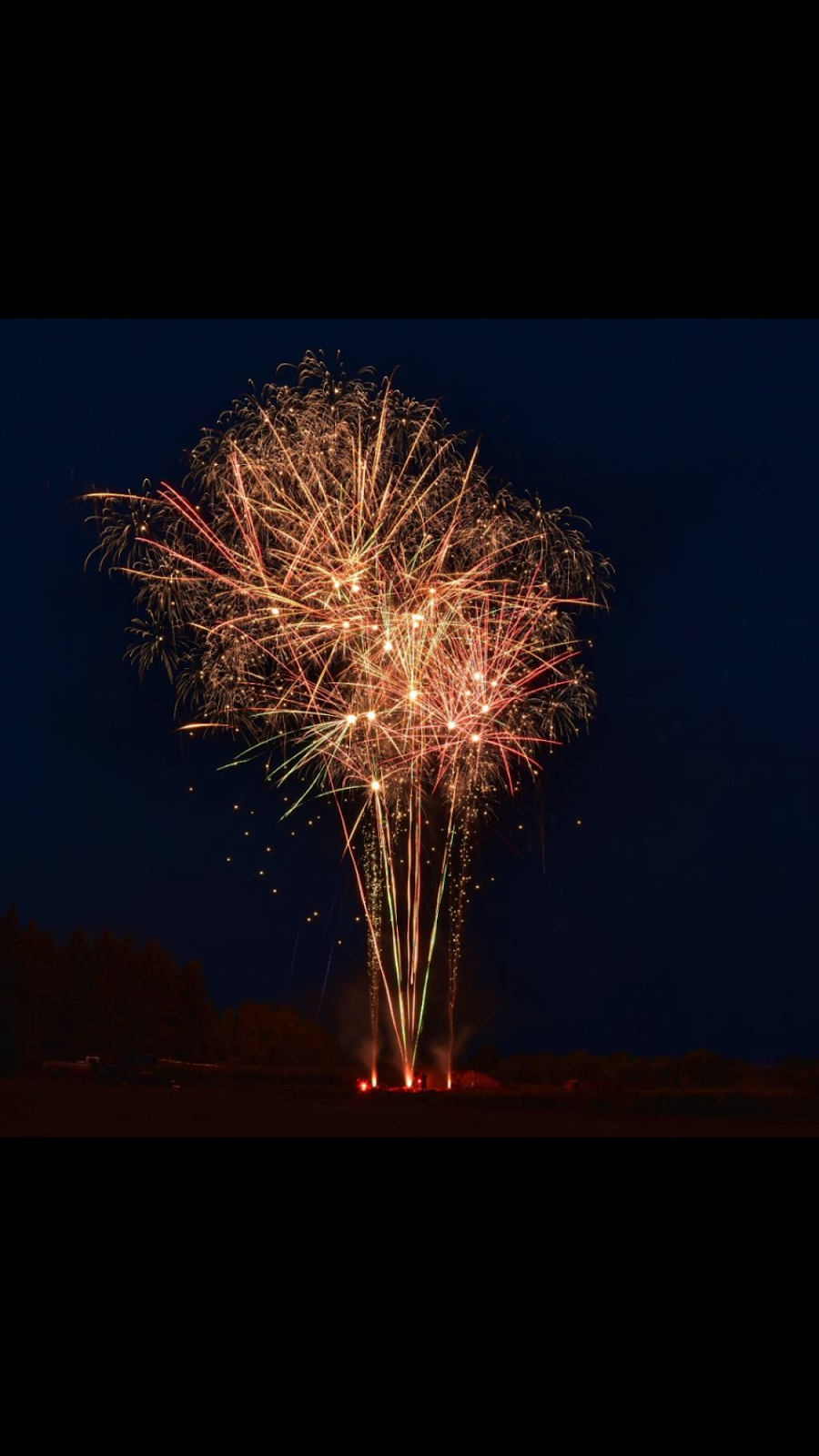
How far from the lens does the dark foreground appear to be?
16594 millimetres

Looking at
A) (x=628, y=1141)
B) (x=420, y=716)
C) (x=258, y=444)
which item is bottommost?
(x=628, y=1141)

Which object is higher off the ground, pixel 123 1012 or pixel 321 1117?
pixel 123 1012

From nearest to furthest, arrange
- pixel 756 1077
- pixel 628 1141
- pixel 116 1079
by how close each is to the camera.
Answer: pixel 628 1141, pixel 116 1079, pixel 756 1077

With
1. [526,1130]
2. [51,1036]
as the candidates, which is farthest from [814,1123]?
[51,1036]

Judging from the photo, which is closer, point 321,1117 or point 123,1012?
point 321,1117

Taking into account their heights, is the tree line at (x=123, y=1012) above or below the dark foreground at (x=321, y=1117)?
above

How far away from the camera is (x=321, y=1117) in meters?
17.8

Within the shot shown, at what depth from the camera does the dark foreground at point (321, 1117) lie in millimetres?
16594

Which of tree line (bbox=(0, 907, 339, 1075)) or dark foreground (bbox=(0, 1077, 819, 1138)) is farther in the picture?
Result: tree line (bbox=(0, 907, 339, 1075))

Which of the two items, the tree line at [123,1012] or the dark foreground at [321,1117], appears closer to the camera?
the dark foreground at [321,1117]

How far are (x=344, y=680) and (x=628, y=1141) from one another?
25.4 ft

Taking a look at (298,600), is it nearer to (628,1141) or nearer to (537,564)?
(537,564)

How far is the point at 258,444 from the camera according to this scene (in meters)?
19.2

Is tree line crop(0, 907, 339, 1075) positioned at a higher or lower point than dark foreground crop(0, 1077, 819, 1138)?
higher
